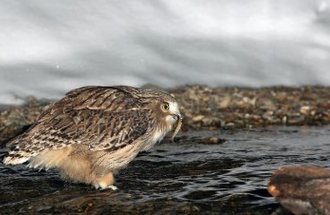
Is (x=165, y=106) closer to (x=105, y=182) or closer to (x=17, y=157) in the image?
(x=105, y=182)

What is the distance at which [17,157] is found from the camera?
8195mm

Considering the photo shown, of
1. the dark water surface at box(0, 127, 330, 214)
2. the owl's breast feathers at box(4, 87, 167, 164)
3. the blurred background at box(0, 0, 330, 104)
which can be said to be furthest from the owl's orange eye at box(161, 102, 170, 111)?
the blurred background at box(0, 0, 330, 104)

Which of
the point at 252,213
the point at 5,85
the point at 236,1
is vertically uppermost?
the point at 236,1

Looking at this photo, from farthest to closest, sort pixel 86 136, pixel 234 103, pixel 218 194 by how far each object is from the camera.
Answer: pixel 234 103 < pixel 86 136 < pixel 218 194

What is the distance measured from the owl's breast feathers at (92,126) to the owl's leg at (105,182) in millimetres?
268

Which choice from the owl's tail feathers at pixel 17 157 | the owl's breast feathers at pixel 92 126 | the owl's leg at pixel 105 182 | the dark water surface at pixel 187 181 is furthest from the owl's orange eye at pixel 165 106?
the owl's tail feathers at pixel 17 157

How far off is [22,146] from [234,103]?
197 inches

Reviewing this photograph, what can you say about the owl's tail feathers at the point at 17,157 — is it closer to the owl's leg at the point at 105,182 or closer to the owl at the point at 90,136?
the owl at the point at 90,136

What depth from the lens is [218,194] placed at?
7.73 metres

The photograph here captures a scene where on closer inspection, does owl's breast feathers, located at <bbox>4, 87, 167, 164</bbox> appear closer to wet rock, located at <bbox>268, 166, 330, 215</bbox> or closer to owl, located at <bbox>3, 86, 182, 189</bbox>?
owl, located at <bbox>3, 86, 182, 189</bbox>

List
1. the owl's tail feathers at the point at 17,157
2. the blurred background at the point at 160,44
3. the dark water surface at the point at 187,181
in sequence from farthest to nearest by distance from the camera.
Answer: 1. the blurred background at the point at 160,44
2. the owl's tail feathers at the point at 17,157
3. the dark water surface at the point at 187,181

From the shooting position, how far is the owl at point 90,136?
823 cm

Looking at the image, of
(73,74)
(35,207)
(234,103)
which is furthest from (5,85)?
(35,207)

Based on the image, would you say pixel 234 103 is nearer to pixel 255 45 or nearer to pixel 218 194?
pixel 255 45
